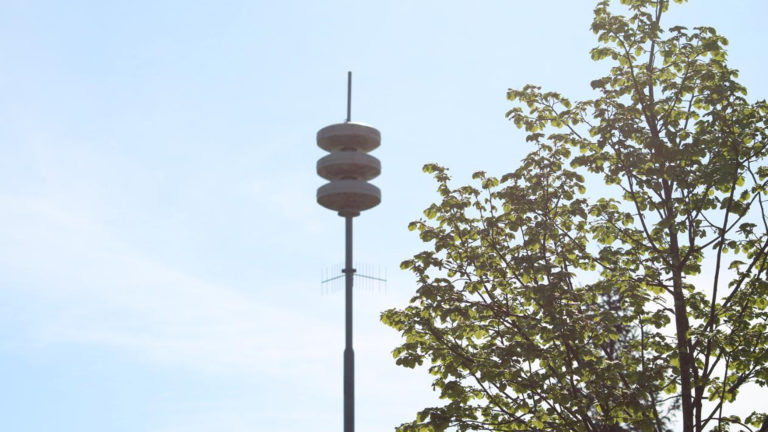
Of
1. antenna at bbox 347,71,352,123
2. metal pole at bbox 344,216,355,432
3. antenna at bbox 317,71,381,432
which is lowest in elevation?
metal pole at bbox 344,216,355,432

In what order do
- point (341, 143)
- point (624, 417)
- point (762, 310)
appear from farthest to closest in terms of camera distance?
point (341, 143)
point (762, 310)
point (624, 417)

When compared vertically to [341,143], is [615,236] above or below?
below

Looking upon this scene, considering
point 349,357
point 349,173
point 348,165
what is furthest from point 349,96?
point 349,357

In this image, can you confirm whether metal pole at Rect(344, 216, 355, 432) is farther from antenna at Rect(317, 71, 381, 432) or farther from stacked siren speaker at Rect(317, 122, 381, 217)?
stacked siren speaker at Rect(317, 122, 381, 217)

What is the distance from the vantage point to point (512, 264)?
15562mm

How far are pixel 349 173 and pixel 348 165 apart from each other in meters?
1.78

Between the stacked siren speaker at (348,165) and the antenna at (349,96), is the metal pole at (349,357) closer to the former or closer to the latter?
the stacked siren speaker at (348,165)

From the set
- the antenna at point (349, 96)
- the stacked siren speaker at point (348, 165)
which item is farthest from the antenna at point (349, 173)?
the antenna at point (349, 96)

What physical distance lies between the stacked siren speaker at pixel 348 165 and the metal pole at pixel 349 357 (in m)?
3.88

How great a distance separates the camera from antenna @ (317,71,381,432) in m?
71.2

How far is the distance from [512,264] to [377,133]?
5802cm

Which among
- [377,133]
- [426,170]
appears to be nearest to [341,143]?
[377,133]

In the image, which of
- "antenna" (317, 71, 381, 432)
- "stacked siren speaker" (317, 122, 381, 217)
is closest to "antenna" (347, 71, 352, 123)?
"antenna" (317, 71, 381, 432)

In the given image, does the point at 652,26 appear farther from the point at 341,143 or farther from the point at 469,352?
the point at 341,143
